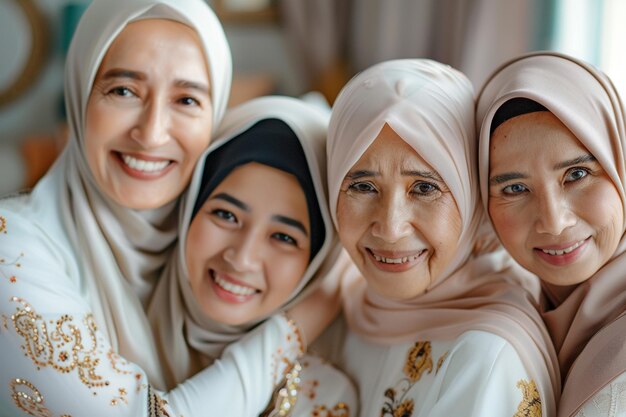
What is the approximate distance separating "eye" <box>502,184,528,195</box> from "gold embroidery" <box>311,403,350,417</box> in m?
0.55

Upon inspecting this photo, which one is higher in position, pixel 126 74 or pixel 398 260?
pixel 126 74

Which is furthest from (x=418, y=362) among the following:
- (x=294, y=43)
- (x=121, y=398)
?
(x=294, y=43)

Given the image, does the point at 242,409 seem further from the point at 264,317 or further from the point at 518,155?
the point at 518,155

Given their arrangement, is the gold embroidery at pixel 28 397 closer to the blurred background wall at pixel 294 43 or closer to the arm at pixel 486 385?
the arm at pixel 486 385

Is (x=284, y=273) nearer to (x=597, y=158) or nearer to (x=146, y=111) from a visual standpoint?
(x=146, y=111)

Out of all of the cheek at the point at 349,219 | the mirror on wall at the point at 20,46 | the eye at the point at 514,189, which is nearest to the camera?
the eye at the point at 514,189

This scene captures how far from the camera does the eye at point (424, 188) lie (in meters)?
1.37

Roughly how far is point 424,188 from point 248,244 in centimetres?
38

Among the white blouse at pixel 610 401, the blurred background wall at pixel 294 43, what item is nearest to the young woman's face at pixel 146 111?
the white blouse at pixel 610 401

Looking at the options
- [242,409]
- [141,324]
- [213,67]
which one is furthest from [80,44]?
[242,409]

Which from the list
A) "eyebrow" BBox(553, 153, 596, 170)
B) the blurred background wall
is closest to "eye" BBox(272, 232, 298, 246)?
"eyebrow" BBox(553, 153, 596, 170)

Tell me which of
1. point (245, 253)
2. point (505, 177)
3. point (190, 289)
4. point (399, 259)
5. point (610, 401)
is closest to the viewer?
point (610, 401)

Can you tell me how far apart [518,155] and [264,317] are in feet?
2.12

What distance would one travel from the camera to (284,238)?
1558mm
